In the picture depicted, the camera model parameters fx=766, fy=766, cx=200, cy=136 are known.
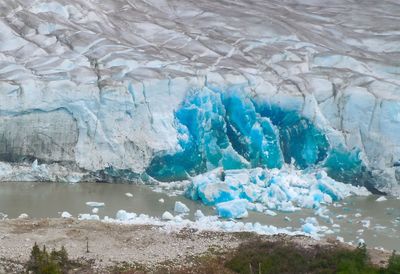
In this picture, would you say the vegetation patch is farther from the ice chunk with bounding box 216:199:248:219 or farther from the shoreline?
the ice chunk with bounding box 216:199:248:219

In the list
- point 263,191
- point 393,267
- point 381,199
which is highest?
point 393,267

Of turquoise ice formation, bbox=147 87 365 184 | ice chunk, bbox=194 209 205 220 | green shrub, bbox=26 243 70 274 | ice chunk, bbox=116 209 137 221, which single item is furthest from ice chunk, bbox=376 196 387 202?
green shrub, bbox=26 243 70 274

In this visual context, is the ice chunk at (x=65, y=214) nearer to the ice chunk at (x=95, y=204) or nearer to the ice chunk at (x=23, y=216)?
the ice chunk at (x=23, y=216)

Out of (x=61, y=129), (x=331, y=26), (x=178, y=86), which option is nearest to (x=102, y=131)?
(x=61, y=129)

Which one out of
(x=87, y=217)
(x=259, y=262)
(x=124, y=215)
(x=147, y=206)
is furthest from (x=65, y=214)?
(x=259, y=262)

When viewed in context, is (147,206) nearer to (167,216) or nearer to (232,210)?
(167,216)

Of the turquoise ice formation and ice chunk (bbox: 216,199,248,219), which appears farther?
the turquoise ice formation
